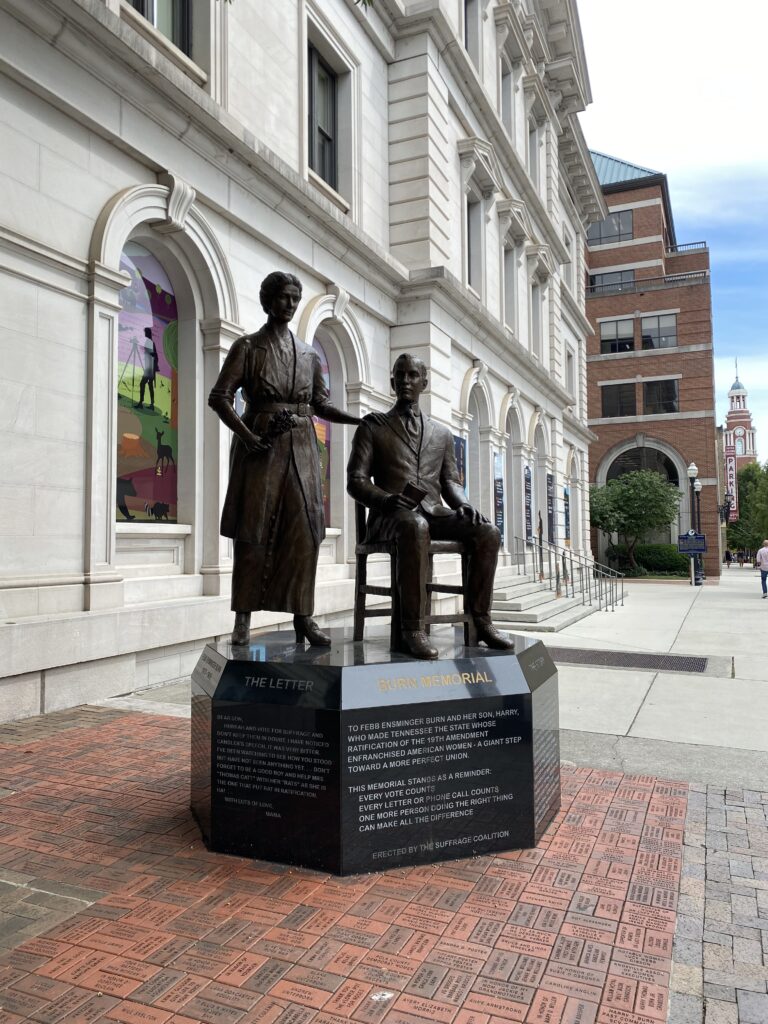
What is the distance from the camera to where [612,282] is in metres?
46.2

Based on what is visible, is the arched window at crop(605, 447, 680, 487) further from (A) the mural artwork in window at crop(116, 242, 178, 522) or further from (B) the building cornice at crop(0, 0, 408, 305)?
(A) the mural artwork in window at crop(116, 242, 178, 522)

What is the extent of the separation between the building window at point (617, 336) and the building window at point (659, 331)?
695mm

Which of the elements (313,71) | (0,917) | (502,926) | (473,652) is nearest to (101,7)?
(313,71)

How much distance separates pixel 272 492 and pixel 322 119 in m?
11.5

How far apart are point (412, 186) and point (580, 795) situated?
1331cm

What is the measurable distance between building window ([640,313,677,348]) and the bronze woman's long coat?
141 ft

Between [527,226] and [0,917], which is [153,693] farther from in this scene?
[527,226]

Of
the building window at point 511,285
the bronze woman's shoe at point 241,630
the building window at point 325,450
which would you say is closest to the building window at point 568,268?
the building window at point 511,285

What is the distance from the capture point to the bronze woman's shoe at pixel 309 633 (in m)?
4.80

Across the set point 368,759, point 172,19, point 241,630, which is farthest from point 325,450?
point 368,759

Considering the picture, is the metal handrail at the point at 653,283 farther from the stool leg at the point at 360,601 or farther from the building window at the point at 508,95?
the stool leg at the point at 360,601

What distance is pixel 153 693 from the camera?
26.5 feet

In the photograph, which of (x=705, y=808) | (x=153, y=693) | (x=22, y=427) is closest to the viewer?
(x=705, y=808)

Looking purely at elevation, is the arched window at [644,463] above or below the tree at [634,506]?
above
